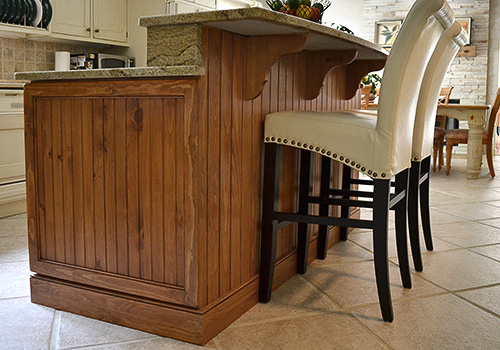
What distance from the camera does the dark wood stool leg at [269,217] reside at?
1.99m

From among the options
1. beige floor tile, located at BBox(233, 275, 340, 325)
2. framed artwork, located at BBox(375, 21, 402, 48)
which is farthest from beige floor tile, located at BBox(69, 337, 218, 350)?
framed artwork, located at BBox(375, 21, 402, 48)

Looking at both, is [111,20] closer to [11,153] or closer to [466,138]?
[11,153]

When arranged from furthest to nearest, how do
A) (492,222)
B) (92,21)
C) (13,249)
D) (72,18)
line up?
(92,21) → (72,18) → (492,222) → (13,249)

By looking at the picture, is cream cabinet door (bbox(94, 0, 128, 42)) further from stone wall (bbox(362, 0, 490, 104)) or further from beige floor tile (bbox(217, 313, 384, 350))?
stone wall (bbox(362, 0, 490, 104))

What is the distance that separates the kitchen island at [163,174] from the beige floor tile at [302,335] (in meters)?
0.09

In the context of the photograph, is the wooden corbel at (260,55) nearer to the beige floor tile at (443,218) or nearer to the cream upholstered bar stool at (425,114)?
the cream upholstered bar stool at (425,114)

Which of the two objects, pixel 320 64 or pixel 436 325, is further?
pixel 320 64

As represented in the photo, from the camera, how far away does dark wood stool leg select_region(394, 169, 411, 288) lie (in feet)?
7.10

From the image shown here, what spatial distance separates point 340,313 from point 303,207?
1.80ft

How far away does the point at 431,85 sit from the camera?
2379mm

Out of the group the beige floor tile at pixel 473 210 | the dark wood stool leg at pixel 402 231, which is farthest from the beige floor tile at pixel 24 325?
the beige floor tile at pixel 473 210

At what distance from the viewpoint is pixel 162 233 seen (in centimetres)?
172

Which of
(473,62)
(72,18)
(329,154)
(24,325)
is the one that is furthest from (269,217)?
(473,62)

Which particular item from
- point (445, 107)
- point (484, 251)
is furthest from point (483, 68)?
point (484, 251)
